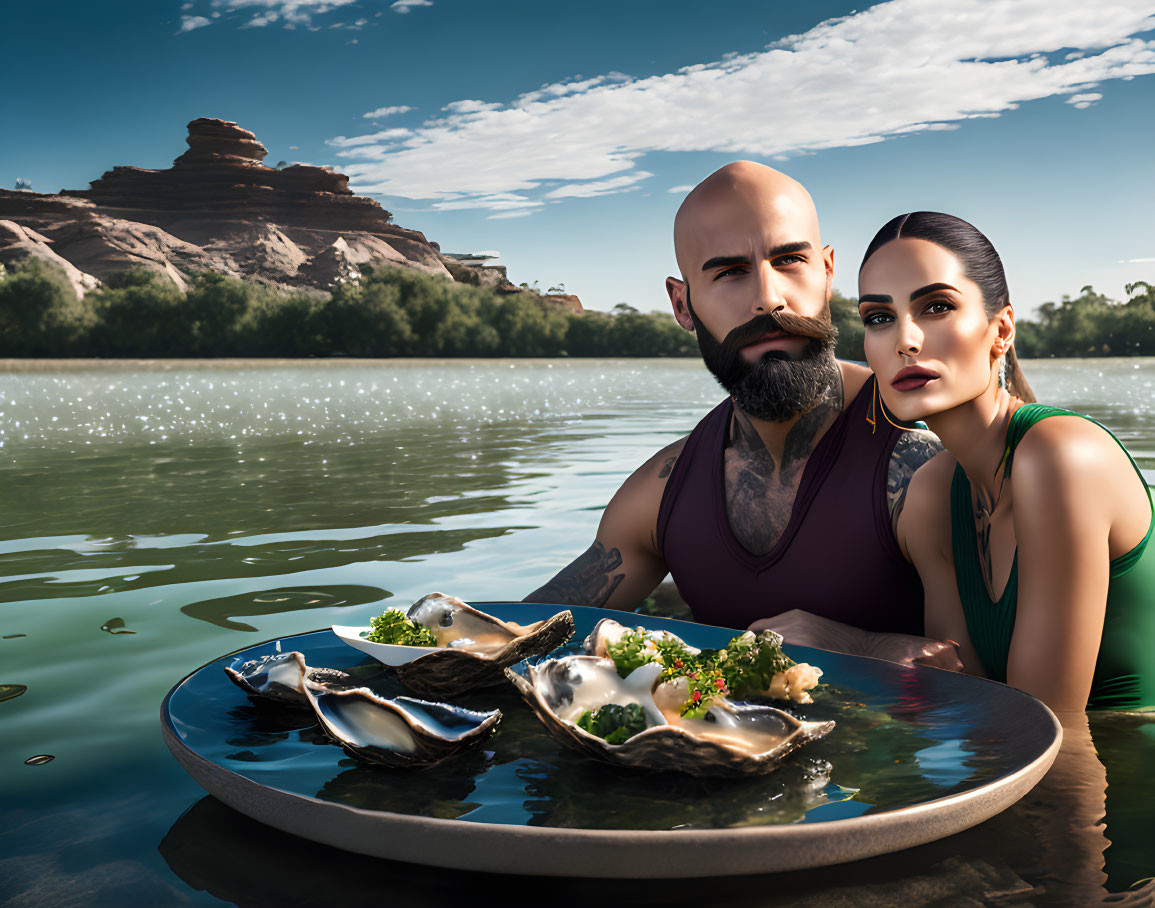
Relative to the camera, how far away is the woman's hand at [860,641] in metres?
2.94

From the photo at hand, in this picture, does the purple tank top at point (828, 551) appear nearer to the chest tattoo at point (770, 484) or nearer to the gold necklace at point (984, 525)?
the chest tattoo at point (770, 484)

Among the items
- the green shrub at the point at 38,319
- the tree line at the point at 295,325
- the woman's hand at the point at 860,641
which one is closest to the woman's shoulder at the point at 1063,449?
the woman's hand at the point at 860,641

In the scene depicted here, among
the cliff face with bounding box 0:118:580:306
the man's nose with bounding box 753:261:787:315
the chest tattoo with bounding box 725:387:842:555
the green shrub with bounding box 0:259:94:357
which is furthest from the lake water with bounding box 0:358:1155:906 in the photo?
the cliff face with bounding box 0:118:580:306

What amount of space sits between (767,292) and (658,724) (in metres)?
2.01

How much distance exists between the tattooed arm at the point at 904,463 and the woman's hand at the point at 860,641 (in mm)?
432

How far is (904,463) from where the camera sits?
3.50m

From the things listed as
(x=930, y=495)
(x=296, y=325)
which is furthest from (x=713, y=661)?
(x=296, y=325)

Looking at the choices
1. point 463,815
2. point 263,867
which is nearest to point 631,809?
point 463,815

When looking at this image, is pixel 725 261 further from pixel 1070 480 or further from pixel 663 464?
pixel 1070 480

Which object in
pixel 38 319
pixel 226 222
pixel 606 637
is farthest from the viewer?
pixel 226 222

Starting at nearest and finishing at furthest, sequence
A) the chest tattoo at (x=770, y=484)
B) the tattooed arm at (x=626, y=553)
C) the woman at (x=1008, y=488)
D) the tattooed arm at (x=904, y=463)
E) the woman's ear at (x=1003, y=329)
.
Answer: the woman at (x=1008, y=488) < the woman's ear at (x=1003, y=329) < the tattooed arm at (x=904, y=463) < the chest tattoo at (x=770, y=484) < the tattooed arm at (x=626, y=553)

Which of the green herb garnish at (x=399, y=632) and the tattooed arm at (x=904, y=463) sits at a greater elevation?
the tattooed arm at (x=904, y=463)

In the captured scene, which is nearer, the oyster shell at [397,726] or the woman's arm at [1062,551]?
the oyster shell at [397,726]

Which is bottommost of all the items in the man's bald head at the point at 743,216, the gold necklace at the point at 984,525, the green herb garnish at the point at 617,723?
the green herb garnish at the point at 617,723
